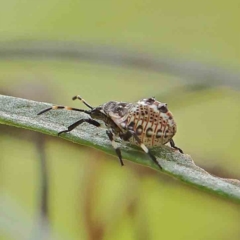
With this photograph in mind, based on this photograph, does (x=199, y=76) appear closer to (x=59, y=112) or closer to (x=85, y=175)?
(x=85, y=175)

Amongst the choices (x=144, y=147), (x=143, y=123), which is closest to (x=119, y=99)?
(x=143, y=123)

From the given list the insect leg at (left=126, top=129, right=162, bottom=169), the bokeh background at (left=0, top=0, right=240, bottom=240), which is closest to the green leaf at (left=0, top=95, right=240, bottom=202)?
the insect leg at (left=126, top=129, right=162, bottom=169)

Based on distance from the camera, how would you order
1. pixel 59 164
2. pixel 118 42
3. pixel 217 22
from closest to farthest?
pixel 59 164
pixel 118 42
pixel 217 22

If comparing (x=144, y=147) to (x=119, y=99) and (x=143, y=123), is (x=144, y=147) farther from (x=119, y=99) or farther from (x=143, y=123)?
(x=119, y=99)

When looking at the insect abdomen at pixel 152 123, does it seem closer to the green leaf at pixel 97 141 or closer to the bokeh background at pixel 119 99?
the green leaf at pixel 97 141

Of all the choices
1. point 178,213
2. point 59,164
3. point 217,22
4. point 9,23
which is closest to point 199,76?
point 178,213

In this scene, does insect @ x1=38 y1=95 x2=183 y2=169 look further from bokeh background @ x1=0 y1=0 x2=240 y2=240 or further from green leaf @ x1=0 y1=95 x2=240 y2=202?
bokeh background @ x1=0 y1=0 x2=240 y2=240
